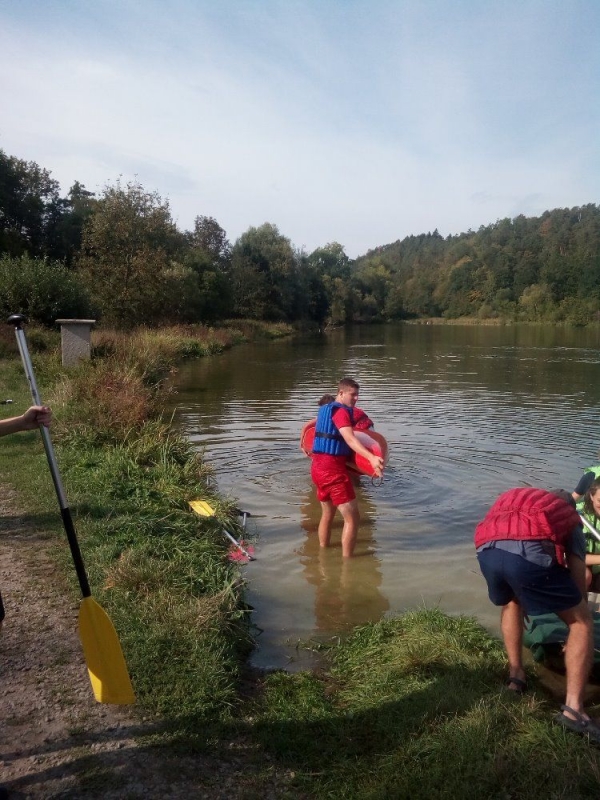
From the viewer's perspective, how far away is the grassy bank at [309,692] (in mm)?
3150

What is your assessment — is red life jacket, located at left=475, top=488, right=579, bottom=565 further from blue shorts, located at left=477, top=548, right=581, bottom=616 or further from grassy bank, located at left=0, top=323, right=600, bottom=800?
grassy bank, located at left=0, top=323, right=600, bottom=800

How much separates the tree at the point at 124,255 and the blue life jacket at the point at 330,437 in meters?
26.8

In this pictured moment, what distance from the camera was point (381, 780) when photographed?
314cm

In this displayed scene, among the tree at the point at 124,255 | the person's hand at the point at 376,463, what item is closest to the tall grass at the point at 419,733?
the person's hand at the point at 376,463

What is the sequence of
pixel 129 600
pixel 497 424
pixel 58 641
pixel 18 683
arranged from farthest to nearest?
pixel 497 424, pixel 129 600, pixel 58 641, pixel 18 683

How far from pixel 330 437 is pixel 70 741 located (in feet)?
14.1

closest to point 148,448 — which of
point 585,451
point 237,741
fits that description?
point 237,741

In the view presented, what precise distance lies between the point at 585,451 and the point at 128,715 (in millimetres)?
11117

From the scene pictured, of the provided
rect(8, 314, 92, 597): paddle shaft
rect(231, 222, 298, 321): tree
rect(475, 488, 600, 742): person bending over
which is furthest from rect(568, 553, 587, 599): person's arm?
rect(231, 222, 298, 321): tree

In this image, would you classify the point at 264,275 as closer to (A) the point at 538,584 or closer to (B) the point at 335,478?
(B) the point at 335,478

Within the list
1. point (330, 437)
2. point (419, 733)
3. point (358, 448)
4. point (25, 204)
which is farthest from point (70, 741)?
point (25, 204)

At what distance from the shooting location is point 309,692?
4.11 metres

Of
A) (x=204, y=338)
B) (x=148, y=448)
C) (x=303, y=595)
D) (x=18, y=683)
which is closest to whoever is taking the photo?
(x=18, y=683)

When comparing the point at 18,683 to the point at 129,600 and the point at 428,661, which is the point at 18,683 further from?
the point at 428,661
